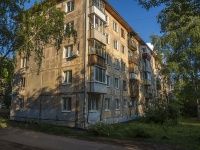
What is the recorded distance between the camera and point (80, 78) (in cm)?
1927

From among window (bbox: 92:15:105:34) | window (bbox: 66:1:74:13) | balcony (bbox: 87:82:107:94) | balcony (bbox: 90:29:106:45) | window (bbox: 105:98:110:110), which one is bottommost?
window (bbox: 105:98:110:110)

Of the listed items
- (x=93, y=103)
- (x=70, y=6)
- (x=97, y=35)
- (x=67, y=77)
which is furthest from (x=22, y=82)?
(x=97, y=35)

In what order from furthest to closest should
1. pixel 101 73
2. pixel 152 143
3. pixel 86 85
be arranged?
pixel 101 73 < pixel 86 85 < pixel 152 143

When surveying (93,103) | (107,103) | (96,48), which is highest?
(96,48)

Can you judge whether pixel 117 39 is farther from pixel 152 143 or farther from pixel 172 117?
pixel 152 143

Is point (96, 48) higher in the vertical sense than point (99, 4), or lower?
lower

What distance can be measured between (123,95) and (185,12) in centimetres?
1980

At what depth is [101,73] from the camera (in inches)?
799

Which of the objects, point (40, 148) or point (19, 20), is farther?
point (19, 20)

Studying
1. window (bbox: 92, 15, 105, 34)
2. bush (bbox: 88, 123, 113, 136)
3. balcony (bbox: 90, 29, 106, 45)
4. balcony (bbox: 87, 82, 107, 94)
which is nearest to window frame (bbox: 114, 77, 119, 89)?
balcony (bbox: 87, 82, 107, 94)

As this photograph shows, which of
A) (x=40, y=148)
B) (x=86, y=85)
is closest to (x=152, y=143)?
(x=40, y=148)

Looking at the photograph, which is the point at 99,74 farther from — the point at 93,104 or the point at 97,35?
the point at 97,35

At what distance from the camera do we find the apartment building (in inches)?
756

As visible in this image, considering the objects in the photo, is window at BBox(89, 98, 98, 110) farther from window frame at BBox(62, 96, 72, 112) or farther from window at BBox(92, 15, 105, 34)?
window at BBox(92, 15, 105, 34)
